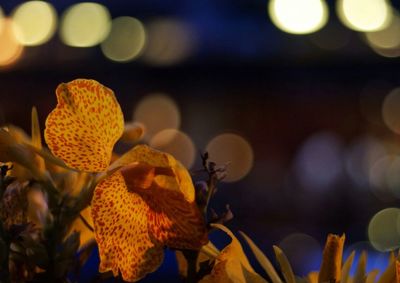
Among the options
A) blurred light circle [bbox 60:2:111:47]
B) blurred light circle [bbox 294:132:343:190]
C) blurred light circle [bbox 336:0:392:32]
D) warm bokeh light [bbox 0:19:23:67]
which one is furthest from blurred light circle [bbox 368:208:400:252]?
warm bokeh light [bbox 0:19:23:67]

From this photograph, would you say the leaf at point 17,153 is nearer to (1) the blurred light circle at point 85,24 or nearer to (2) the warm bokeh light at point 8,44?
(1) the blurred light circle at point 85,24

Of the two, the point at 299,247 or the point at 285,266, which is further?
the point at 299,247

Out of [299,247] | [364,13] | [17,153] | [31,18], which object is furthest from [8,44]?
[17,153]

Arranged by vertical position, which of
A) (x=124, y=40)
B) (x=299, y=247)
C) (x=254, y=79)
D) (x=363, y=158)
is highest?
(x=124, y=40)

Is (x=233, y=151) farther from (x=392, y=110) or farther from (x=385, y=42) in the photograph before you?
(x=385, y=42)

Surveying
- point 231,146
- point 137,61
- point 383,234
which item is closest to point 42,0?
point 137,61

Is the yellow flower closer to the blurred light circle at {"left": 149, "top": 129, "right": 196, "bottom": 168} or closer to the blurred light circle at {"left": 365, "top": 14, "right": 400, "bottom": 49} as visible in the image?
the blurred light circle at {"left": 365, "top": 14, "right": 400, "bottom": 49}

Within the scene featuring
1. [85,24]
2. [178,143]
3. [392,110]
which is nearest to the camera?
[392,110]

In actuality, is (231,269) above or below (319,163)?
above
